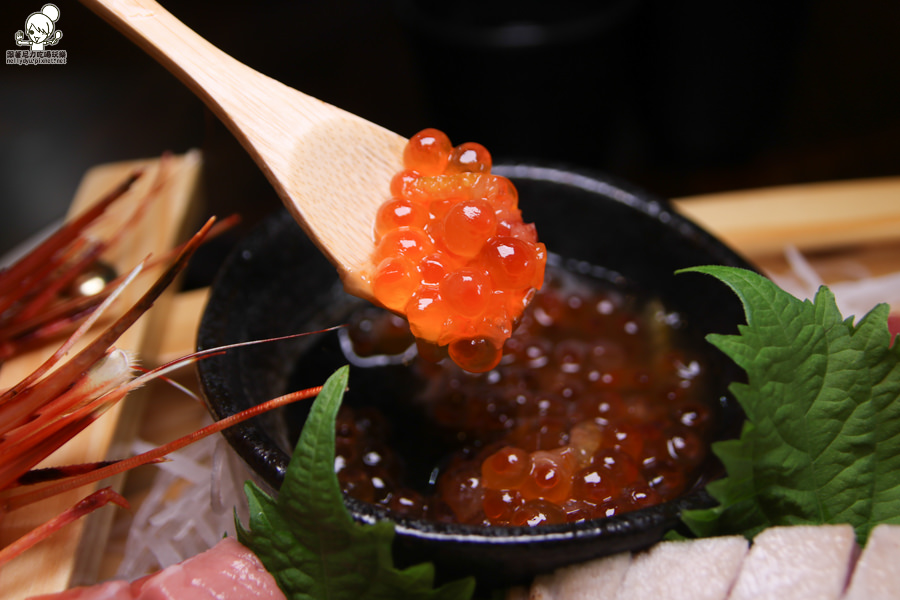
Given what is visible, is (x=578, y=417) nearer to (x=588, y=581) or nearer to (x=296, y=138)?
(x=588, y=581)

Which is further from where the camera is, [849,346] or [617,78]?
[617,78]

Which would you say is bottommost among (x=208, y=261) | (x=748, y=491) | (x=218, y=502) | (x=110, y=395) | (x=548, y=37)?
(x=208, y=261)

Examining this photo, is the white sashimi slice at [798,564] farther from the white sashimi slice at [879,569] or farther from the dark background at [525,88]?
the dark background at [525,88]

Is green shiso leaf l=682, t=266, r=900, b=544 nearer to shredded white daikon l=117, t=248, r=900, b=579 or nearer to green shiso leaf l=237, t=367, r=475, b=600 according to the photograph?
green shiso leaf l=237, t=367, r=475, b=600

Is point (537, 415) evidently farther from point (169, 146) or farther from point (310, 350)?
point (169, 146)

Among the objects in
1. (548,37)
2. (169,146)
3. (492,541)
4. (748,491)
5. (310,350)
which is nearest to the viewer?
(492,541)

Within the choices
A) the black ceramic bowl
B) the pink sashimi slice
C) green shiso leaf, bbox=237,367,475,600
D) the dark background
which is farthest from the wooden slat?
the pink sashimi slice

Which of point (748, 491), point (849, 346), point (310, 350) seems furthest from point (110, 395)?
point (849, 346)

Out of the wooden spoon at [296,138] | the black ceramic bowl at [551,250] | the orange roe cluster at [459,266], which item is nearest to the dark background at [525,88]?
the black ceramic bowl at [551,250]
